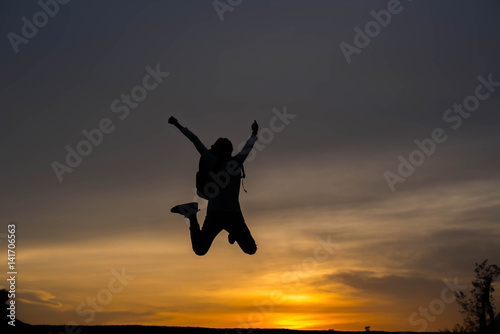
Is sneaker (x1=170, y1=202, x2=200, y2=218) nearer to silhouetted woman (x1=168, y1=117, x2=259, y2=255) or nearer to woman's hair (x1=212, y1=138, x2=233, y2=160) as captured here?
silhouetted woman (x1=168, y1=117, x2=259, y2=255)

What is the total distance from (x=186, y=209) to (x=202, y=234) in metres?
0.65

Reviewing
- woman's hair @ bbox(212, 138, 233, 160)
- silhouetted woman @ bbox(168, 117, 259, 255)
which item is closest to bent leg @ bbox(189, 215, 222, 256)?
silhouetted woman @ bbox(168, 117, 259, 255)

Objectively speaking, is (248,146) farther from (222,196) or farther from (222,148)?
(222,196)

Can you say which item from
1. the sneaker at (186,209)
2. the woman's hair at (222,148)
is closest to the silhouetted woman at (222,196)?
the woman's hair at (222,148)

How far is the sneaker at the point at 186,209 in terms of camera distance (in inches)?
407

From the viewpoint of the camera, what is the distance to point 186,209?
34.0 feet

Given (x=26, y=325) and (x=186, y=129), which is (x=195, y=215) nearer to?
(x=186, y=129)

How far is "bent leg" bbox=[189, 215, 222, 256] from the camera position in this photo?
9.89 m

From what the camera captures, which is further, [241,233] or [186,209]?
[186,209]

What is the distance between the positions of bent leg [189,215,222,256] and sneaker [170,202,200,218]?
10 cm

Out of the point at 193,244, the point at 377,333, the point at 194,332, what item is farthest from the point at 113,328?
the point at 377,333

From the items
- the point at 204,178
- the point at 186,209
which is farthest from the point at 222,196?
the point at 186,209

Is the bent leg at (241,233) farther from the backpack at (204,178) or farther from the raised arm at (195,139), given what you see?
the raised arm at (195,139)

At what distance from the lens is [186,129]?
945cm
